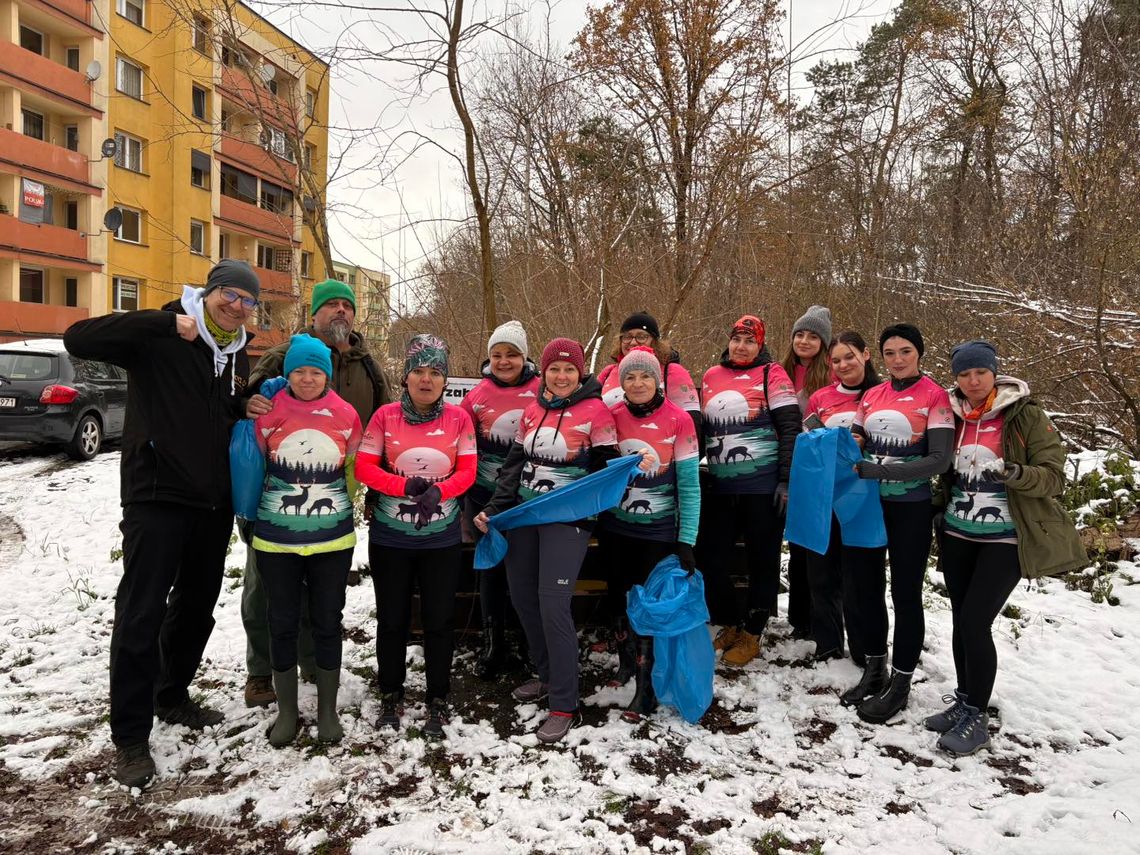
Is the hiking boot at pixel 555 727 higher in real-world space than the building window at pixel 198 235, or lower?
lower

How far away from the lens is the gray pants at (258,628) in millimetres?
3727

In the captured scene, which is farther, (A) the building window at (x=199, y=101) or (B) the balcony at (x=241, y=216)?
(B) the balcony at (x=241, y=216)

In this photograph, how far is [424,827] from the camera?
9.23ft

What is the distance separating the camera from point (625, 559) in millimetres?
3943

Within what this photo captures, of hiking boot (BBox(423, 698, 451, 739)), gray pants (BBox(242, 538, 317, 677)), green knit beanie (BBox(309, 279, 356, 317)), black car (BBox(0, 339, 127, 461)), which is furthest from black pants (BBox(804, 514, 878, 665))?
black car (BBox(0, 339, 127, 461))

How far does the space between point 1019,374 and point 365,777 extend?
8.72 metres

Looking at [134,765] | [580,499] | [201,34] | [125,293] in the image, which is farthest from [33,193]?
[580,499]

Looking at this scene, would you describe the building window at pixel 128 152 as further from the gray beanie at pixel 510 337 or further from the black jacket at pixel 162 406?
the gray beanie at pixel 510 337

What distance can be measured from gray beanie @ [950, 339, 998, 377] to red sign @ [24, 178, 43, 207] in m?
25.7

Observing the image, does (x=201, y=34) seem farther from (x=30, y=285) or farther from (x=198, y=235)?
(x=198, y=235)

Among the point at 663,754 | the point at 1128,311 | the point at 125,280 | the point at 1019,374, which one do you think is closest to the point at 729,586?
the point at 663,754

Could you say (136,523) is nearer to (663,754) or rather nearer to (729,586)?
(663,754)

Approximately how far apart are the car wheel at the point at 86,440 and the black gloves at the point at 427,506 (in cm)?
857

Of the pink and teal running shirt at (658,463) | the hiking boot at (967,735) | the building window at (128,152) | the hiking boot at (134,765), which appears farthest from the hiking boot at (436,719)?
the building window at (128,152)
